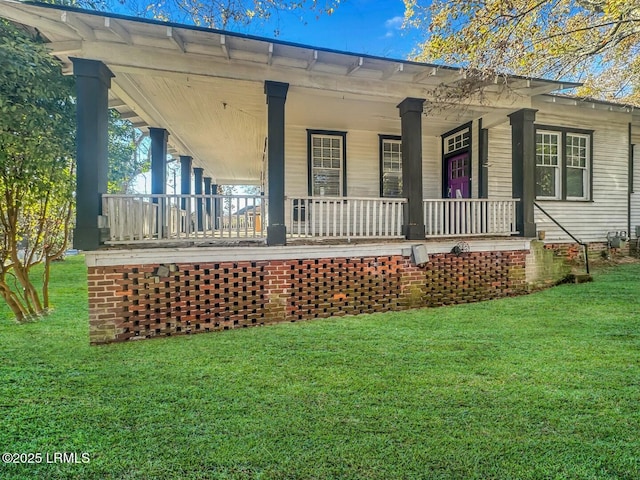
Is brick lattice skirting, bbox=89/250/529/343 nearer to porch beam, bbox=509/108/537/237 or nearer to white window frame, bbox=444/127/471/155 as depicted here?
porch beam, bbox=509/108/537/237

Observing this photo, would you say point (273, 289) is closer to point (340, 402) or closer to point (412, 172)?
point (340, 402)

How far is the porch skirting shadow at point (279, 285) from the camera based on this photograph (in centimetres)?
503

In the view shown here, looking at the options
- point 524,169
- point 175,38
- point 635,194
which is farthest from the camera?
point 635,194

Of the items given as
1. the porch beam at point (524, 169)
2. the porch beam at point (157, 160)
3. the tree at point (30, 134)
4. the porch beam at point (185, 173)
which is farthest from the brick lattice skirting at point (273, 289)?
the porch beam at point (185, 173)

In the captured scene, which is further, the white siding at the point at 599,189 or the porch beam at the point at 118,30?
the white siding at the point at 599,189

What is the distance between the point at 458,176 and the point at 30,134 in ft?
29.7

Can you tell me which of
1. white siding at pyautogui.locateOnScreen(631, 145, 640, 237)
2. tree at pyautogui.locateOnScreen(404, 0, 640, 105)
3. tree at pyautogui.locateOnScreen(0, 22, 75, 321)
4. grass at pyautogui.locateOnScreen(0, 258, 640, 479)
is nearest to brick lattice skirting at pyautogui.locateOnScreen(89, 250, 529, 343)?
grass at pyautogui.locateOnScreen(0, 258, 640, 479)

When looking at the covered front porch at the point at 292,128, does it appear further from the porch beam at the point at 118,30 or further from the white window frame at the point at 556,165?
the white window frame at the point at 556,165

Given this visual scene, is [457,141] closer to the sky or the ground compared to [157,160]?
closer to the sky

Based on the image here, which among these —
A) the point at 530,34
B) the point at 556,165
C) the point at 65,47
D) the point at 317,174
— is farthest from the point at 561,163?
the point at 65,47

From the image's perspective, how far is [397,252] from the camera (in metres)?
6.38

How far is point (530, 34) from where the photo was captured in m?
6.39

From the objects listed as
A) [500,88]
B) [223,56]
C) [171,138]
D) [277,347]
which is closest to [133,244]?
[277,347]

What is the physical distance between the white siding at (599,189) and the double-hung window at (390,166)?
11.4 ft
